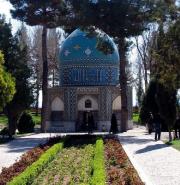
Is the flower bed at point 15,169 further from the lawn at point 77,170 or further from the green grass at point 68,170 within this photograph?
the green grass at point 68,170

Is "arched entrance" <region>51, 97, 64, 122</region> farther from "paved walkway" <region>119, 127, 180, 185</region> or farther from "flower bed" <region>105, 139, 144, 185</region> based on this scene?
"paved walkway" <region>119, 127, 180, 185</region>

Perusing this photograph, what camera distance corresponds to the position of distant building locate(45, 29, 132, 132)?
39.6 meters

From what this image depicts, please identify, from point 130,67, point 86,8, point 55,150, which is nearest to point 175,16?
point 86,8

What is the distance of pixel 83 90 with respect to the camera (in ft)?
131

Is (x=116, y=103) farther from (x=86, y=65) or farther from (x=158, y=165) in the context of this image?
(x=158, y=165)

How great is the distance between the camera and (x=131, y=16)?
88.8ft

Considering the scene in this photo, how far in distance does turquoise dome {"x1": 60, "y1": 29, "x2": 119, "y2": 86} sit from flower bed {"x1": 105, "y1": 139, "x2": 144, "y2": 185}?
71.5ft

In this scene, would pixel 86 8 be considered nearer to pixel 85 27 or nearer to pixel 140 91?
pixel 85 27

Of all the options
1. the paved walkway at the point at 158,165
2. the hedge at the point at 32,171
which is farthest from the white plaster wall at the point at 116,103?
the hedge at the point at 32,171

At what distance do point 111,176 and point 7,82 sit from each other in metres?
11.4

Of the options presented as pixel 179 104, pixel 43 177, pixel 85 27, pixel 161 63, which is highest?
pixel 85 27

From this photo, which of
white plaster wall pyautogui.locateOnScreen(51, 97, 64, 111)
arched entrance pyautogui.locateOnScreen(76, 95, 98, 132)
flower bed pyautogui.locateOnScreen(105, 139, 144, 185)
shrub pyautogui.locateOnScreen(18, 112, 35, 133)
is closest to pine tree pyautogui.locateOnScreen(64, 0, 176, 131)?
flower bed pyautogui.locateOnScreen(105, 139, 144, 185)

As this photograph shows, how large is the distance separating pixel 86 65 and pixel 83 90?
8.83ft

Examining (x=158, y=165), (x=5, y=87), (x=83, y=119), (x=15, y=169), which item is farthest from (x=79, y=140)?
(x=83, y=119)
